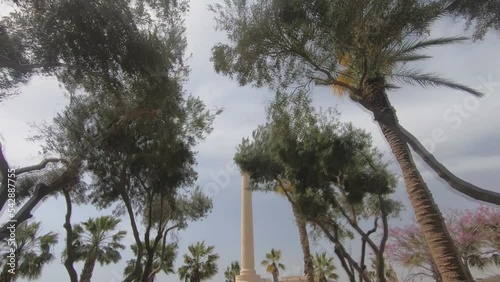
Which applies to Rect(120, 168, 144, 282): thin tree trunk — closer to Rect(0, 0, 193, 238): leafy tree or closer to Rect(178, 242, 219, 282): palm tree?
Rect(0, 0, 193, 238): leafy tree

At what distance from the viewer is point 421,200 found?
7902mm

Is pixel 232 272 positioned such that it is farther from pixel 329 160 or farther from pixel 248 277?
pixel 329 160

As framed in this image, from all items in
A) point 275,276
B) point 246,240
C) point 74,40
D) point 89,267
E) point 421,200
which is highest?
point 246,240

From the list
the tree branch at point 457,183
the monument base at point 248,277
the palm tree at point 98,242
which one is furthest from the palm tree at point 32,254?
the tree branch at point 457,183

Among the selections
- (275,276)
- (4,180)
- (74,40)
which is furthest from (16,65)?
(275,276)

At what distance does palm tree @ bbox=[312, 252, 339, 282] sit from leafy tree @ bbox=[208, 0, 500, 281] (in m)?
28.3

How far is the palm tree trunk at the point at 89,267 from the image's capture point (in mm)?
17234

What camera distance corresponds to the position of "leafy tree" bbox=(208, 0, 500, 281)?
619 centimetres

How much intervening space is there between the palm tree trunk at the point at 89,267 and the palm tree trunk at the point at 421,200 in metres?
14.6

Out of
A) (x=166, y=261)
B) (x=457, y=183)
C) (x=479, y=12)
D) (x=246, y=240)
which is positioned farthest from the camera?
(x=246, y=240)

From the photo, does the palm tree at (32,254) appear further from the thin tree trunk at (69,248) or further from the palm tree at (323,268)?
the palm tree at (323,268)

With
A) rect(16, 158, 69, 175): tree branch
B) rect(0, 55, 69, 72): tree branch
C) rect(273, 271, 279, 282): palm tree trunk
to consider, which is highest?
rect(273, 271, 279, 282): palm tree trunk

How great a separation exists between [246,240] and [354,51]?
23.9m

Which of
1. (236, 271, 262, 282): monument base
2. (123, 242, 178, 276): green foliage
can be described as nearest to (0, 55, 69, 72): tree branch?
(123, 242, 178, 276): green foliage
